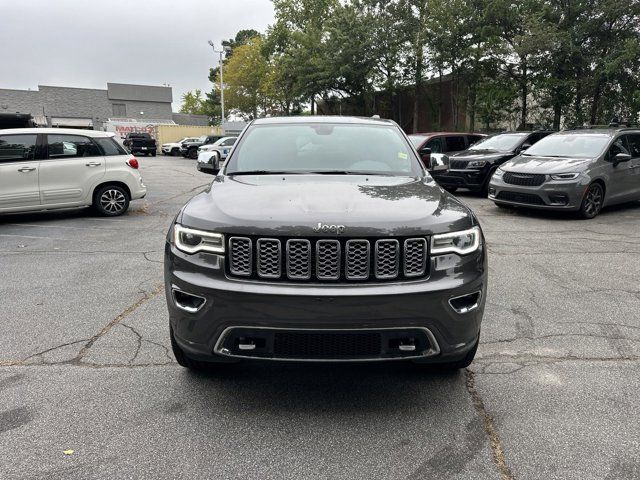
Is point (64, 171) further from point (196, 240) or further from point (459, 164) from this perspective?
point (459, 164)

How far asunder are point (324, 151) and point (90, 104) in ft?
210

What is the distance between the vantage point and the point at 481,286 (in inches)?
118

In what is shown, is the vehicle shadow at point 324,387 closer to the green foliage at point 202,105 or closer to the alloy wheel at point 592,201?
the alloy wheel at point 592,201

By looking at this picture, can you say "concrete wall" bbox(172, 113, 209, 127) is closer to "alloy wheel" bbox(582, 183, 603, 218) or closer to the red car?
the red car

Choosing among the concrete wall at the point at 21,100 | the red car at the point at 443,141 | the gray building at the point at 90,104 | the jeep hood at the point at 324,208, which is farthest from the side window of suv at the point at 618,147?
the concrete wall at the point at 21,100

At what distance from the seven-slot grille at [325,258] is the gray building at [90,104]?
2286 inches

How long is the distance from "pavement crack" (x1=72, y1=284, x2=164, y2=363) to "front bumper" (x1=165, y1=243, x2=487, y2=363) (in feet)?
4.39

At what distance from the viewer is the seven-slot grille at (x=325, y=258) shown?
2.81 meters

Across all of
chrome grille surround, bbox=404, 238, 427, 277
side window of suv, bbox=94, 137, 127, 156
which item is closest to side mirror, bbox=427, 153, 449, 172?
chrome grille surround, bbox=404, 238, 427, 277

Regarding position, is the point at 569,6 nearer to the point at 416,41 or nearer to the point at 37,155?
the point at 416,41

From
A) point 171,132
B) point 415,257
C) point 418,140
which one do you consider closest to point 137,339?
point 415,257

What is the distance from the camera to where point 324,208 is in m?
2.96

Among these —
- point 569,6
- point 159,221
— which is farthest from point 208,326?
point 569,6

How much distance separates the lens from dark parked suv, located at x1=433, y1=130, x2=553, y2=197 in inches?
496
